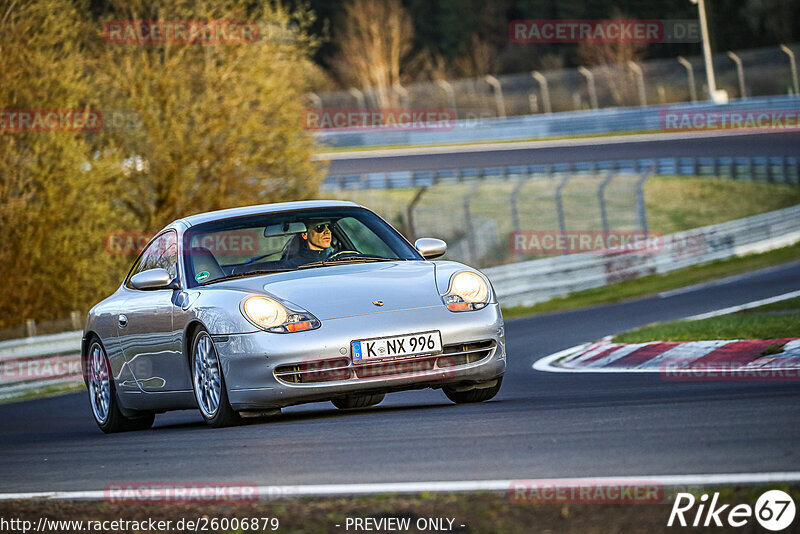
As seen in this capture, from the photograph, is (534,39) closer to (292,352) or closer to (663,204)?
(663,204)

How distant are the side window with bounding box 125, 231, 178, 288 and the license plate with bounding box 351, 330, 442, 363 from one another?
1.75 metres

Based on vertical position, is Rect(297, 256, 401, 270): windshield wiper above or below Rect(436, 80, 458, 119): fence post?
below

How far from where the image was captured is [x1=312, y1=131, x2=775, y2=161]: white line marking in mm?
42312

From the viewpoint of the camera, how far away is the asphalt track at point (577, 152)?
38562 mm

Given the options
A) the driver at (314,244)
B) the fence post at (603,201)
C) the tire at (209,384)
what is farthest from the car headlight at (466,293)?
the fence post at (603,201)

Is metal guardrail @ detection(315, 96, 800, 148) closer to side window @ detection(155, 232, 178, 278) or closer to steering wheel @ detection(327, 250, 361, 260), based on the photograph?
side window @ detection(155, 232, 178, 278)

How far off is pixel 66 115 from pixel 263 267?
57.9 feet

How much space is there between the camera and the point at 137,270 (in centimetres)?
997

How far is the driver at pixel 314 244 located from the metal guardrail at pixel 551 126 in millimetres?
34335

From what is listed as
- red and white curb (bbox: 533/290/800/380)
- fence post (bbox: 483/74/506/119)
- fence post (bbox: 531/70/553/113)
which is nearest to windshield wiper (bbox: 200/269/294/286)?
red and white curb (bbox: 533/290/800/380)

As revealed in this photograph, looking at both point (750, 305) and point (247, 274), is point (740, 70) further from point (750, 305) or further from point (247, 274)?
point (247, 274)

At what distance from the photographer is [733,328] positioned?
39.0 ft

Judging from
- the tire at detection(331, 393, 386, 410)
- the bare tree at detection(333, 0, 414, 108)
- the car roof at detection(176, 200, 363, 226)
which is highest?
the bare tree at detection(333, 0, 414, 108)

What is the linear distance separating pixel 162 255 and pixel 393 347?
2.34 metres
